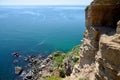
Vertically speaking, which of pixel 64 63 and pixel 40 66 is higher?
pixel 64 63

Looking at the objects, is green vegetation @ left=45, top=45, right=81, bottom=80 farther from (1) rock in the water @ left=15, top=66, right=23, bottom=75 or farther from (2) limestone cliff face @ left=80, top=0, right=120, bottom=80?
(2) limestone cliff face @ left=80, top=0, right=120, bottom=80

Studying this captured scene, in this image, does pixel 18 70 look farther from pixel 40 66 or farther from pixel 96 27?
pixel 96 27

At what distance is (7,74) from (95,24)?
47.9 meters

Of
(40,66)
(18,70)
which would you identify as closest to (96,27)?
(18,70)

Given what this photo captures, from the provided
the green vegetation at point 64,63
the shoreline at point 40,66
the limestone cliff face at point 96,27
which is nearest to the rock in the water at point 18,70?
the shoreline at point 40,66

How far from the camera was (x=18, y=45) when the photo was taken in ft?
334

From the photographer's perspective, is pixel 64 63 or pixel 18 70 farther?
pixel 18 70

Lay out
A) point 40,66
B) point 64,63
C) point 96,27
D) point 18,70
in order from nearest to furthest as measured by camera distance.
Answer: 1. point 96,27
2. point 64,63
3. point 18,70
4. point 40,66

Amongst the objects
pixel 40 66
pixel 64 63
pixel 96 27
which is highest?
pixel 96 27

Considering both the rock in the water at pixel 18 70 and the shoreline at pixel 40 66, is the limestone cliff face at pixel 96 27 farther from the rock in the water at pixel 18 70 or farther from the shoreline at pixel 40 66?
the rock in the water at pixel 18 70

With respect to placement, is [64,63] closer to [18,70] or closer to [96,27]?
[18,70]

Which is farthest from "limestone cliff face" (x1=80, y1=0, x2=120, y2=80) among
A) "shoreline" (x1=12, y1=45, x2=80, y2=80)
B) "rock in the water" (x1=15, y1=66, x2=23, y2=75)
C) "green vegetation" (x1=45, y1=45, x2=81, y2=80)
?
"rock in the water" (x1=15, y1=66, x2=23, y2=75)

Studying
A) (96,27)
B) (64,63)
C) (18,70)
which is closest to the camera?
(96,27)

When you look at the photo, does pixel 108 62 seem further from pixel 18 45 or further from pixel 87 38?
pixel 18 45
